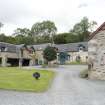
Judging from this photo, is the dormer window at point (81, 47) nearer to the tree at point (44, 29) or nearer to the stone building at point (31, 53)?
the stone building at point (31, 53)

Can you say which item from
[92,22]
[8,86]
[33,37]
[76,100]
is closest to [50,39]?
[33,37]

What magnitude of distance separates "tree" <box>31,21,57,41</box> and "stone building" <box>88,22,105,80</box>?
7241 centimetres

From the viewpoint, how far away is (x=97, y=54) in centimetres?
3612

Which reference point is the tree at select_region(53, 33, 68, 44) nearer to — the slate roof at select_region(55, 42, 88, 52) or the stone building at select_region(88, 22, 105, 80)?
the slate roof at select_region(55, 42, 88, 52)

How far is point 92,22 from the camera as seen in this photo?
362 feet

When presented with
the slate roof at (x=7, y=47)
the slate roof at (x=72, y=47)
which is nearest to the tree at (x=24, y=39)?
the slate roof at (x=72, y=47)

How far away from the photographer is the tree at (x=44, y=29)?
109375mm

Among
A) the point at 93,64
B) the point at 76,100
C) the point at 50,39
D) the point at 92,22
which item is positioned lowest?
the point at 76,100

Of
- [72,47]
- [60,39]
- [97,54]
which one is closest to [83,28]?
[60,39]

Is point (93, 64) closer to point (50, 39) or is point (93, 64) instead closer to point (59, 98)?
point (59, 98)

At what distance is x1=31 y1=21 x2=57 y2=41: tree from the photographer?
109375 mm

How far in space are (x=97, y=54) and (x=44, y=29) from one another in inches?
2959

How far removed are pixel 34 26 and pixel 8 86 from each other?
89.5 meters

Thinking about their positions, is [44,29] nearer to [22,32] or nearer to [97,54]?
[22,32]
